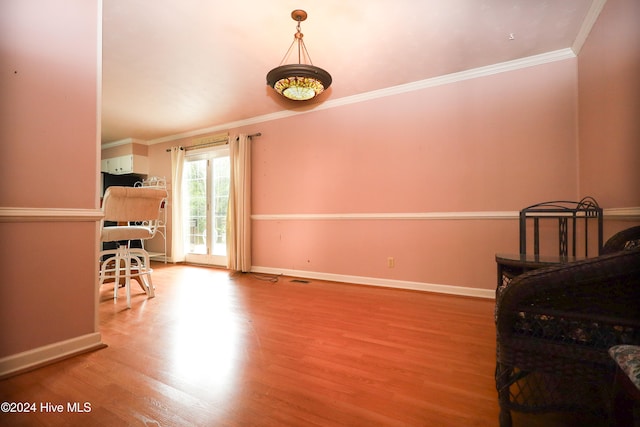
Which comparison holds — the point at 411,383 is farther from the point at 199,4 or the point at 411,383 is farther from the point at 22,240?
the point at 199,4

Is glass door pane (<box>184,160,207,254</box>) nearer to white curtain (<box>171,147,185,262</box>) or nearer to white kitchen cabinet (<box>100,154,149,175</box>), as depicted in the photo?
white curtain (<box>171,147,185,262</box>)

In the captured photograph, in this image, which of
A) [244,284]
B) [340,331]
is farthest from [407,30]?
[244,284]

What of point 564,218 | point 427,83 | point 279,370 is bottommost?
point 279,370

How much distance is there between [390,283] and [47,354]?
2901 millimetres

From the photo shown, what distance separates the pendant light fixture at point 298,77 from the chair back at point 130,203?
4.80 feet

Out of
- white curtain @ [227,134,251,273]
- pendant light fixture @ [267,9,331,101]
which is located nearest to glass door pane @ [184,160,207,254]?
white curtain @ [227,134,251,273]

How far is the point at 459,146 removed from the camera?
283cm

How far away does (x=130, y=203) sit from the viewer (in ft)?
7.48

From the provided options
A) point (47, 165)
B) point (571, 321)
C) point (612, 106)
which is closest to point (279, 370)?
point (571, 321)

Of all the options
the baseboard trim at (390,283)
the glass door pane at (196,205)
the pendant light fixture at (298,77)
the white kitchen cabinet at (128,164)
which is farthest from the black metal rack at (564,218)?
the white kitchen cabinet at (128,164)

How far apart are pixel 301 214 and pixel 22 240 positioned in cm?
270

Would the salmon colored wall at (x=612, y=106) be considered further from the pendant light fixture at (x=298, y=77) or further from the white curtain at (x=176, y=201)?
the white curtain at (x=176, y=201)

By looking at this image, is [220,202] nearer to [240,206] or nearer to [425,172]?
[240,206]

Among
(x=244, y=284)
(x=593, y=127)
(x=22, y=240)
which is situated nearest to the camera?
(x=22, y=240)
